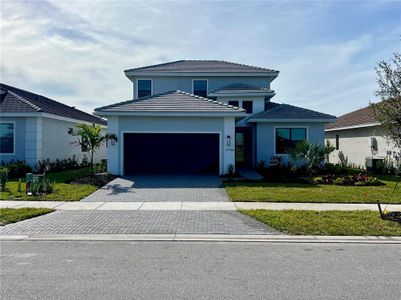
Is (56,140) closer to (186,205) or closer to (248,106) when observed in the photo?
(248,106)

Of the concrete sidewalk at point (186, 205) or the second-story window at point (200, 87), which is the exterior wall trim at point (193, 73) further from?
the concrete sidewalk at point (186, 205)

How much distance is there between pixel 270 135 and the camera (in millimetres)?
22266

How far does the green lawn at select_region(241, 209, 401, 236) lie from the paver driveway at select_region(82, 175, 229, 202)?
114 inches

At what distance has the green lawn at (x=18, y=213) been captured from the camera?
29.2 ft

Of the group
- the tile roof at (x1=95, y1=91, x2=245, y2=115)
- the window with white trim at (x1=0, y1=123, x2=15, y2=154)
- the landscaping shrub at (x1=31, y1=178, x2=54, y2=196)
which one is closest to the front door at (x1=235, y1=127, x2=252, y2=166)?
the tile roof at (x1=95, y1=91, x2=245, y2=115)

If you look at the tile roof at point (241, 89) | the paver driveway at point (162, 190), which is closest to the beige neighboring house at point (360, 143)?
the tile roof at point (241, 89)

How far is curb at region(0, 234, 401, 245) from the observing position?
730 cm

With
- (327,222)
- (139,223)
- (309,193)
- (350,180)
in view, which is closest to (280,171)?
(350,180)

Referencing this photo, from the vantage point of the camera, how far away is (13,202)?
11.5m

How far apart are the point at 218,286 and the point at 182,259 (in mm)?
1343

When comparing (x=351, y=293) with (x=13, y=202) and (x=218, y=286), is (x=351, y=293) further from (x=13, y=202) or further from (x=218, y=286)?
(x=13, y=202)

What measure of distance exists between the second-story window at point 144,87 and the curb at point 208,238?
19.7 m

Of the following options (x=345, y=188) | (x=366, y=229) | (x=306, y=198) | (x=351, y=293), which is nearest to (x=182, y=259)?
(x=351, y=293)

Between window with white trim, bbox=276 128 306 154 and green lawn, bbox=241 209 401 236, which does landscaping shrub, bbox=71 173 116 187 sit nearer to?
green lawn, bbox=241 209 401 236
